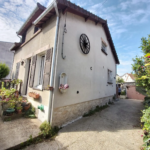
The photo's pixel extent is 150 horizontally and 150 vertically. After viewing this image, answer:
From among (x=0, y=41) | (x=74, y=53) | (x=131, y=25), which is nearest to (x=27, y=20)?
(x=74, y=53)

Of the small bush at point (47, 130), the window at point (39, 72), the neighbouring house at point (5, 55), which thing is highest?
the neighbouring house at point (5, 55)

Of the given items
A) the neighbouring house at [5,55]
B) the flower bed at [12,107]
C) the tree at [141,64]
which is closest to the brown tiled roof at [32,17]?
the flower bed at [12,107]

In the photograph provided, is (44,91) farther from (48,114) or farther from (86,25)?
(86,25)

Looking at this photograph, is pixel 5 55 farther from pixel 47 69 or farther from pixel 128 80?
pixel 128 80

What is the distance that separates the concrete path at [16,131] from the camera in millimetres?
2267

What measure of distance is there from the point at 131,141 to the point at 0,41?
1823 cm

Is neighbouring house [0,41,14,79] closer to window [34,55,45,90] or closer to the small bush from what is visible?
window [34,55,45,90]

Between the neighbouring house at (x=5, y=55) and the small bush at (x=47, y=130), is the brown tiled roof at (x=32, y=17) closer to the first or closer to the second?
the small bush at (x=47, y=130)

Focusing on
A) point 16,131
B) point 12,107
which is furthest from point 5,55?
point 16,131

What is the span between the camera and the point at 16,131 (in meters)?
2.76

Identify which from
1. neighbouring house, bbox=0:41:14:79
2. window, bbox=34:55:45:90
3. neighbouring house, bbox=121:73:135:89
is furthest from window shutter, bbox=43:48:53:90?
neighbouring house, bbox=0:41:14:79

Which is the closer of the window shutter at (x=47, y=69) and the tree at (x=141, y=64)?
the window shutter at (x=47, y=69)

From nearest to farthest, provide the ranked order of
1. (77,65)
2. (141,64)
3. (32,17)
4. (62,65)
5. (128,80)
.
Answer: (62,65) < (77,65) < (141,64) < (32,17) < (128,80)

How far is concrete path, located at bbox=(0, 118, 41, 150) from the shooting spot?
2.27 meters
